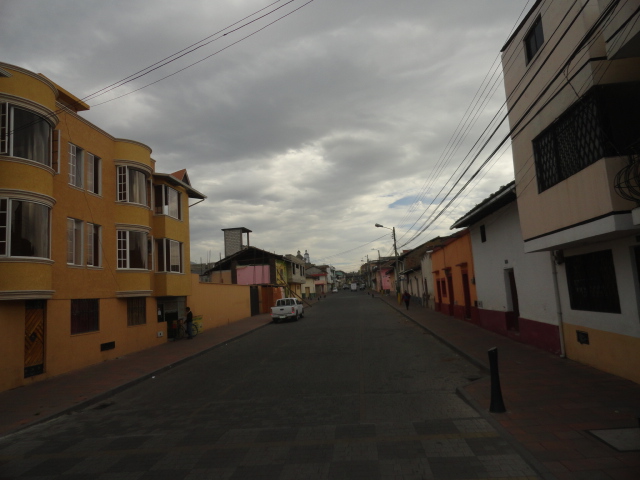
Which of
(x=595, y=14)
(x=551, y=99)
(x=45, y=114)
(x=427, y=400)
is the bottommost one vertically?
(x=427, y=400)

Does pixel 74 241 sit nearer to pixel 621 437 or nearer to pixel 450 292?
pixel 621 437

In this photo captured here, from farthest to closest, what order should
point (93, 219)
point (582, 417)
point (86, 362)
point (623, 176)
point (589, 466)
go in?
1. point (93, 219)
2. point (86, 362)
3. point (623, 176)
4. point (582, 417)
5. point (589, 466)

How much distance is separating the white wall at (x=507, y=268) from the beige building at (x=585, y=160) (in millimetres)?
816

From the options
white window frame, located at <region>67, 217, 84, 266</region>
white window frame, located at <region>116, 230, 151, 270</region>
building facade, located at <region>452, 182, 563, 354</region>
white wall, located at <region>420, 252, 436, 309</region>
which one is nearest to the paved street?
building facade, located at <region>452, 182, 563, 354</region>

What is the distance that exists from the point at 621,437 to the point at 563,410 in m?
1.25

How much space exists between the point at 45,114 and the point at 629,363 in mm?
15399

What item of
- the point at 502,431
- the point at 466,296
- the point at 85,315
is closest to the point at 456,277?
the point at 466,296

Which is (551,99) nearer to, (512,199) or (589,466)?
(512,199)

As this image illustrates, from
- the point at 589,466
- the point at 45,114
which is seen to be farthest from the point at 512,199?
the point at 45,114

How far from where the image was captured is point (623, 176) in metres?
7.14

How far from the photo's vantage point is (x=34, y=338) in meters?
12.2

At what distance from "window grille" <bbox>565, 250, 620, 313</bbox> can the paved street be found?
2977mm

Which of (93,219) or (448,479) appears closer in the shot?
(448,479)

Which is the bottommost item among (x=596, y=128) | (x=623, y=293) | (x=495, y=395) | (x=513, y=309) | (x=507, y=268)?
(x=495, y=395)
